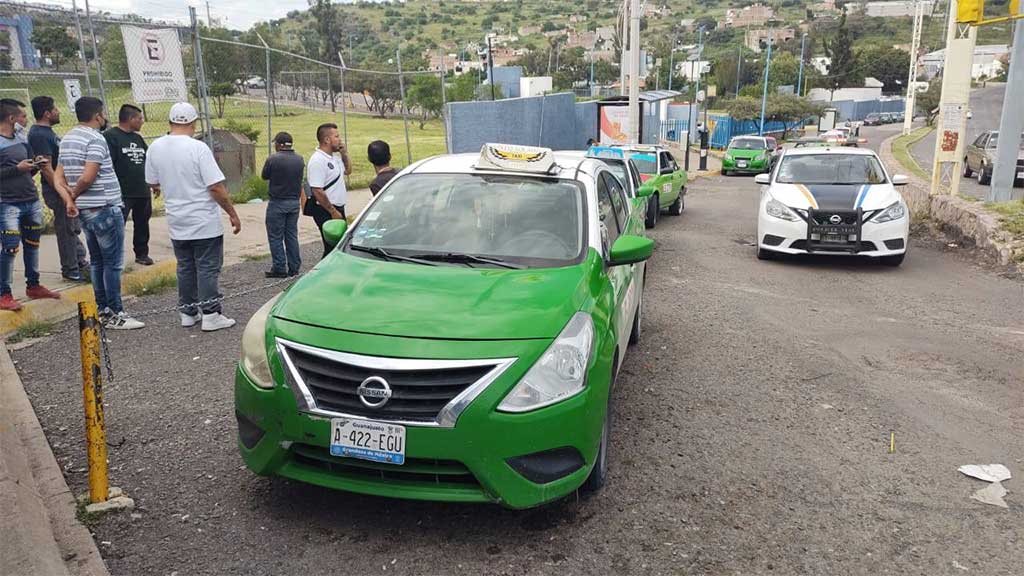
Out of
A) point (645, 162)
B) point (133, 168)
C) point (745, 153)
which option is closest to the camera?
point (133, 168)

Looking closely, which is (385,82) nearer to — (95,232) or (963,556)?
(95,232)

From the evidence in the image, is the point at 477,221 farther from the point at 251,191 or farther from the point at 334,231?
the point at 251,191

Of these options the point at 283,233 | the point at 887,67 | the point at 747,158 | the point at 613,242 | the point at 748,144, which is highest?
the point at 887,67

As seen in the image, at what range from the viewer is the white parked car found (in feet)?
31.3

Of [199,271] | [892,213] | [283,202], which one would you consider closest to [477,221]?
[199,271]

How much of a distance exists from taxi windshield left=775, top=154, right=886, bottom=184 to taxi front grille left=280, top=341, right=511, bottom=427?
8.69 metres

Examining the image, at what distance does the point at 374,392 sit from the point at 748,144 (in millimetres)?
28705

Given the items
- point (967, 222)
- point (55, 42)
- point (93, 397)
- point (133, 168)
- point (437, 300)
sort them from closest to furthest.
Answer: point (93, 397)
point (437, 300)
point (133, 168)
point (55, 42)
point (967, 222)

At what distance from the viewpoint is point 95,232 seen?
6.21m

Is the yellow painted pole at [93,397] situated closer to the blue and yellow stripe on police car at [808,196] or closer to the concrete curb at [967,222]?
the blue and yellow stripe on police car at [808,196]

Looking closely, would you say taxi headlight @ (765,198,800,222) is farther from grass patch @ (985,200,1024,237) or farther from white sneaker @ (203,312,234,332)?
white sneaker @ (203,312,234,332)

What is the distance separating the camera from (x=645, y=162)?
15.3m

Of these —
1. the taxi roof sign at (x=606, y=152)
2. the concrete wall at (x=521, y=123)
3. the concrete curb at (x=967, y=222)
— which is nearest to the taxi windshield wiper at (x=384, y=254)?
the concrete curb at (x=967, y=222)

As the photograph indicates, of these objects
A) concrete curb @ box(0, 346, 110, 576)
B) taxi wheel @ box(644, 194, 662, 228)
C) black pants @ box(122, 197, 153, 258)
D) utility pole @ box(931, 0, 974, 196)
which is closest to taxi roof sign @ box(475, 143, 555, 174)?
concrete curb @ box(0, 346, 110, 576)
